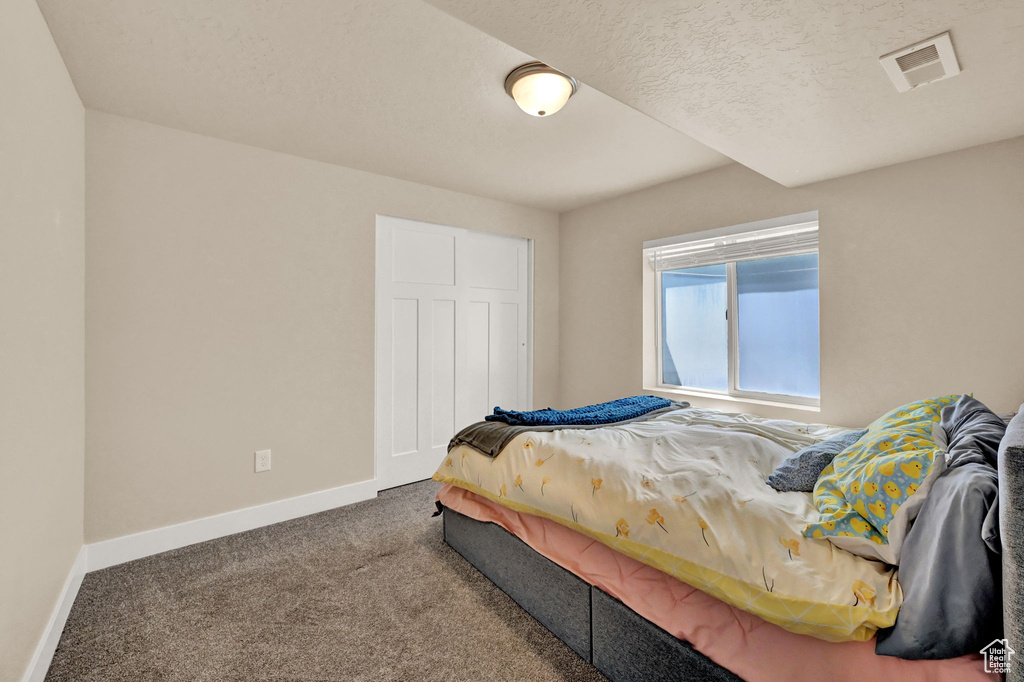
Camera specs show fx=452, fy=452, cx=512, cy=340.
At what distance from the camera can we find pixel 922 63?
1.54 metres

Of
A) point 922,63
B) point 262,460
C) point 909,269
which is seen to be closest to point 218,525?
point 262,460

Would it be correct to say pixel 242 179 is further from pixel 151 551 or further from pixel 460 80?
pixel 151 551

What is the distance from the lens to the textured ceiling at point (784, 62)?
1.32 meters

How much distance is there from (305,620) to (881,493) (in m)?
2.10

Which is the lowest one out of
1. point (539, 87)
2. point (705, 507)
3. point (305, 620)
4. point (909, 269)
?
point (305, 620)

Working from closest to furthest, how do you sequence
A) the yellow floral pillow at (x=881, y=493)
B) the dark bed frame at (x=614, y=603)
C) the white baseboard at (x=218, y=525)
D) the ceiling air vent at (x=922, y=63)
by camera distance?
1. the dark bed frame at (x=614, y=603)
2. the yellow floral pillow at (x=881, y=493)
3. the ceiling air vent at (x=922, y=63)
4. the white baseboard at (x=218, y=525)

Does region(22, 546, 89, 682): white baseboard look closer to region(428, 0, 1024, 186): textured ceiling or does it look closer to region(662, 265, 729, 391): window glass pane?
region(428, 0, 1024, 186): textured ceiling

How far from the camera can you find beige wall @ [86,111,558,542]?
2.40 m

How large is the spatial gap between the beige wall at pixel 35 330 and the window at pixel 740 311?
11.6ft

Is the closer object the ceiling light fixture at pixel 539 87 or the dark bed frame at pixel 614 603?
the dark bed frame at pixel 614 603

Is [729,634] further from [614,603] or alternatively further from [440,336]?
[440,336]

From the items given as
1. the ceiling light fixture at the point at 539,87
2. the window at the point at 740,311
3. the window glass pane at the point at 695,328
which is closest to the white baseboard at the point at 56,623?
the ceiling light fixture at the point at 539,87

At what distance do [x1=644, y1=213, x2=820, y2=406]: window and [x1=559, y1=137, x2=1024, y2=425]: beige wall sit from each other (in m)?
0.15

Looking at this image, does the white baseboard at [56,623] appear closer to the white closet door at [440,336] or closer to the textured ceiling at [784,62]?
the white closet door at [440,336]
